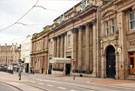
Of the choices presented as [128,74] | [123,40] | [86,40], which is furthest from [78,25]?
[128,74]

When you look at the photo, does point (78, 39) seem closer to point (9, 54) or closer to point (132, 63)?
point (132, 63)

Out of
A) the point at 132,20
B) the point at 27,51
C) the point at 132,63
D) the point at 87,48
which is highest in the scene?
the point at 132,20

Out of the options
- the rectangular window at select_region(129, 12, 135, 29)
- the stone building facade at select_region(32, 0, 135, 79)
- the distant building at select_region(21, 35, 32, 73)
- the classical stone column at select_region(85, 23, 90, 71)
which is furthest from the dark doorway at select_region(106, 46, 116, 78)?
the distant building at select_region(21, 35, 32, 73)

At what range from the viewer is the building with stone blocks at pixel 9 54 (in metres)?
142

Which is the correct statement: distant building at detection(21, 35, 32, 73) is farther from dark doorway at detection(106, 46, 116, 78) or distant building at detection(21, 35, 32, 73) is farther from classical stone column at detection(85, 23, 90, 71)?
dark doorway at detection(106, 46, 116, 78)

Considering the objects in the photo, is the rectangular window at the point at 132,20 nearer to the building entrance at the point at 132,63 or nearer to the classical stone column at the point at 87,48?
the building entrance at the point at 132,63

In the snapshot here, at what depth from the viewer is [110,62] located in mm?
33875

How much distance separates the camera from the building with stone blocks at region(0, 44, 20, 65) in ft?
465

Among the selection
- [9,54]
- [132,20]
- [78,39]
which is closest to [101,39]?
[132,20]

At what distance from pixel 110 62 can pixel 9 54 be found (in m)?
126

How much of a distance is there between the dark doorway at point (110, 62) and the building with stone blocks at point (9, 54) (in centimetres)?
11348

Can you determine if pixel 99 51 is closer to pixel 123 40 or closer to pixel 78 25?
pixel 123 40

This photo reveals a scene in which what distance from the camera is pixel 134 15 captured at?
93.0 feet

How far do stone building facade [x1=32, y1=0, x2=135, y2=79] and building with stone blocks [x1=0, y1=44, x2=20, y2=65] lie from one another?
94.7m
